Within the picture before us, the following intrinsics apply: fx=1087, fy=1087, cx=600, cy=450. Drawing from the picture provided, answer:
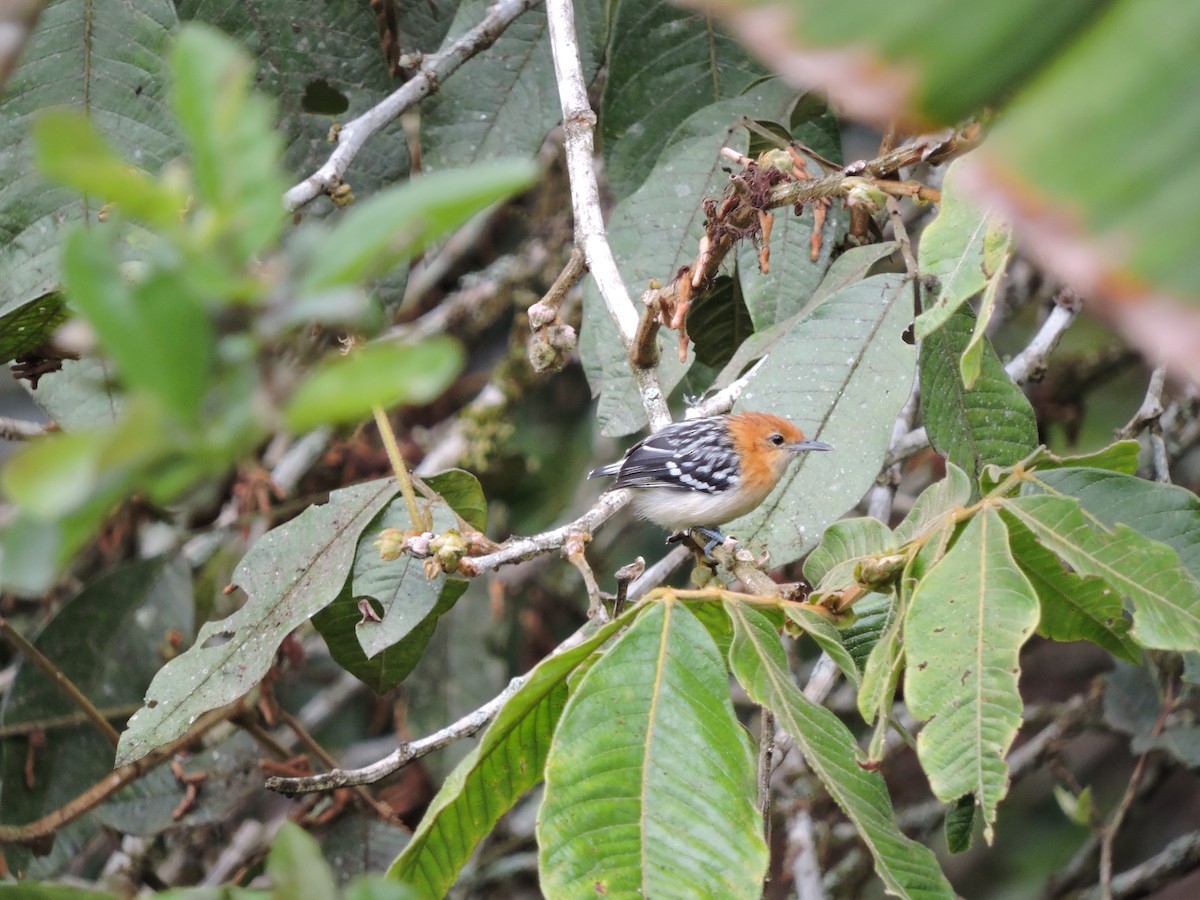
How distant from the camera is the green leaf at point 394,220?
0.84 meters

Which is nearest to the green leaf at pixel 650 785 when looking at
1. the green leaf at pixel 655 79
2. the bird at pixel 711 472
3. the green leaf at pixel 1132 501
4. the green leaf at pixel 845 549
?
the green leaf at pixel 845 549

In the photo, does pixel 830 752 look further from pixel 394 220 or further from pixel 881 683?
pixel 394 220

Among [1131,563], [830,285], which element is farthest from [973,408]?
[1131,563]

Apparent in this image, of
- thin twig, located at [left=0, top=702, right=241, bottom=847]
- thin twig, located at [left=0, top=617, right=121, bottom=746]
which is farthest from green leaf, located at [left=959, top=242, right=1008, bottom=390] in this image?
thin twig, located at [left=0, top=617, right=121, bottom=746]

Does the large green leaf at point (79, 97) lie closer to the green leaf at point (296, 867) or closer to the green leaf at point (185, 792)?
the green leaf at point (185, 792)

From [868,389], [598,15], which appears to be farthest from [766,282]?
[598,15]

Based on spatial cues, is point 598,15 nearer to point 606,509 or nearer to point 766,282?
point 766,282

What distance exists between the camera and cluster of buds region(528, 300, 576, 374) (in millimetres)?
2584

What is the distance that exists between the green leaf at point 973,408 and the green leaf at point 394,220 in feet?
6.22

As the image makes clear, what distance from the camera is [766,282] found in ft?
9.96

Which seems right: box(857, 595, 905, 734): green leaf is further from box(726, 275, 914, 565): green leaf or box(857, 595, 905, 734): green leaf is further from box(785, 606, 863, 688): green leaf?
box(726, 275, 914, 565): green leaf

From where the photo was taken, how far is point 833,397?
8.34 ft

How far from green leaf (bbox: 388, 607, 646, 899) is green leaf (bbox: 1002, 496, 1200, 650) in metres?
0.72

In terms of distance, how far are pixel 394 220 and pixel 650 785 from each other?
1.10 meters
